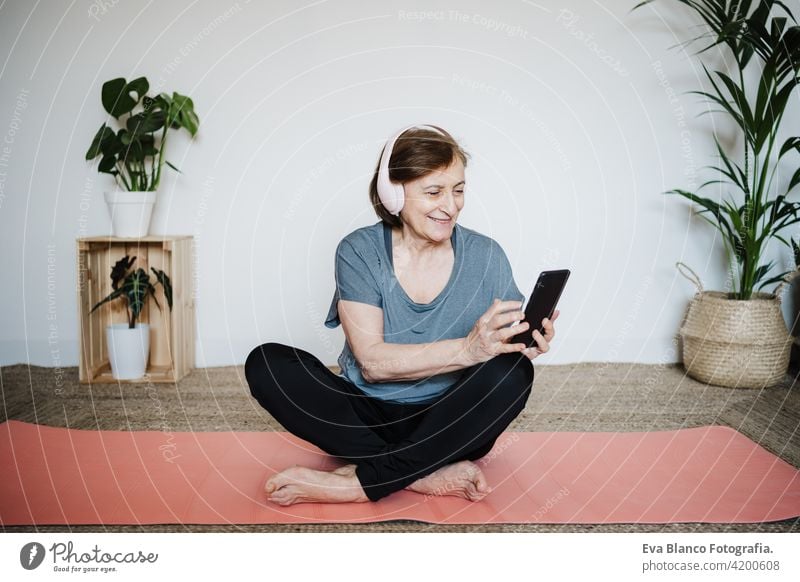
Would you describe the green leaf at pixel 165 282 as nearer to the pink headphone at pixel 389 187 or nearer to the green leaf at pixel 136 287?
the green leaf at pixel 136 287

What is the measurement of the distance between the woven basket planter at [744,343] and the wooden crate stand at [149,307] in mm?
1872

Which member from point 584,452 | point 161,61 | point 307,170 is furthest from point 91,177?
point 584,452

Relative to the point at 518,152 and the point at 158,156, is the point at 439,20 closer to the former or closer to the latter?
→ the point at 518,152

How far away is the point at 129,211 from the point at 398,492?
5.08 feet

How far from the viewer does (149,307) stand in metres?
2.81

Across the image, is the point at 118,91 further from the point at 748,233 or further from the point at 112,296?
the point at 748,233

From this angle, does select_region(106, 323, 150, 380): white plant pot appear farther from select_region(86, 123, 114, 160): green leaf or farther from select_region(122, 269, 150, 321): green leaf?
select_region(86, 123, 114, 160): green leaf

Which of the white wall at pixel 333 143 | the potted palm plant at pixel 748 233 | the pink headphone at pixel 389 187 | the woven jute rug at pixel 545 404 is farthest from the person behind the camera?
the white wall at pixel 333 143

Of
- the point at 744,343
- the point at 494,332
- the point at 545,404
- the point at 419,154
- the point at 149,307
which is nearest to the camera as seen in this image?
the point at 494,332

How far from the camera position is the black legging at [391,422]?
4.93 ft

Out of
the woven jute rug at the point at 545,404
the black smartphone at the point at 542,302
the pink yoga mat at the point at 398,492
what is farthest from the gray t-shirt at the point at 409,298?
the woven jute rug at the point at 545,404

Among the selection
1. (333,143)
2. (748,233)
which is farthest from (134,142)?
(748,233)

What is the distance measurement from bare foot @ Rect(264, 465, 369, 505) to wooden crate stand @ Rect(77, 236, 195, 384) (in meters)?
1.25

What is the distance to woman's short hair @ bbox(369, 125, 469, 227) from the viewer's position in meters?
1.54
